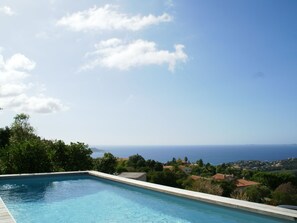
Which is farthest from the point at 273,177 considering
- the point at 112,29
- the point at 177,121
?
the point at 112,29

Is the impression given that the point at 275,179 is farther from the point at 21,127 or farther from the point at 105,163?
the point at 21,127

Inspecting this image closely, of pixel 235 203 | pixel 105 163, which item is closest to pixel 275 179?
pixel 105 163

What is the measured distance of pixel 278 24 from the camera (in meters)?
15.9

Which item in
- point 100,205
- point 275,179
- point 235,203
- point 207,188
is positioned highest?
point 235,203

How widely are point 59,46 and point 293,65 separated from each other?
48.6 ft

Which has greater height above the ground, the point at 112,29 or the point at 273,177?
the point at 112,29

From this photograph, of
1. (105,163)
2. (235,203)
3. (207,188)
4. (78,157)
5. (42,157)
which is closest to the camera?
(235,203)

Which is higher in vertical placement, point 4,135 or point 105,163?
point 4,135

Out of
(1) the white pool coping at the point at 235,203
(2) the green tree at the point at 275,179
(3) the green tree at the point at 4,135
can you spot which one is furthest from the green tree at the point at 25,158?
(2) the green tree at the point at 275,179

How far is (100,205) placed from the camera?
30.6 ft

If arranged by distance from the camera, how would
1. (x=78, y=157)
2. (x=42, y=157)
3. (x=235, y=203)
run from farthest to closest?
(x=78, y=157) → (x=42, y=157) → (x=235, y=203)

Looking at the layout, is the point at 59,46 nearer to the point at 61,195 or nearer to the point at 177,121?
the point at 61,195

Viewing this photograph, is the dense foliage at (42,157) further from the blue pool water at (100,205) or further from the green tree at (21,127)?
the green tree at (21,127)

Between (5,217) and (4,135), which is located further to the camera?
(4,135)
